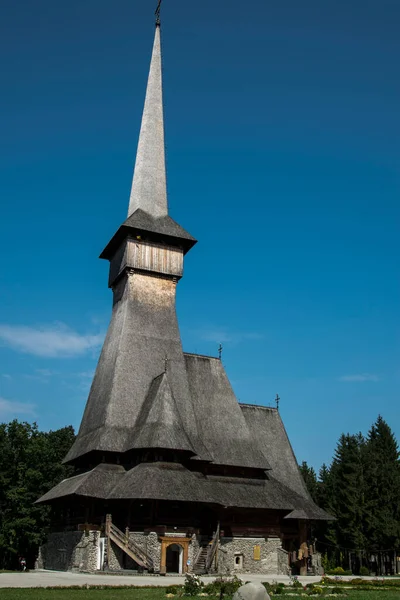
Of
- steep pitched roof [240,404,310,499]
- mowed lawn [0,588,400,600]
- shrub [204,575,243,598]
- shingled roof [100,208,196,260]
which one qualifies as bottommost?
mowed lawn [0,588,400,600]

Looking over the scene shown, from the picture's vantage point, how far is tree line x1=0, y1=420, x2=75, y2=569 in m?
52.3

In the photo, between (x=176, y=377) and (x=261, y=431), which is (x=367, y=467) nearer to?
(x=261, y=431)

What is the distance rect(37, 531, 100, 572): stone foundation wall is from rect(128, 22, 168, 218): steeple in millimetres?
22974

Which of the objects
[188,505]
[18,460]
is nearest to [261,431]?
[188,505]

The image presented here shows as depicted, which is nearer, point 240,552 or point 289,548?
point 240,552

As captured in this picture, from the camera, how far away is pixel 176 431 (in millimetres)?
35062

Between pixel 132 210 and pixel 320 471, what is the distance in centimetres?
4144

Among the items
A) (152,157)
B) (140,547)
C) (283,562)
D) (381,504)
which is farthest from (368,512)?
(152,157)

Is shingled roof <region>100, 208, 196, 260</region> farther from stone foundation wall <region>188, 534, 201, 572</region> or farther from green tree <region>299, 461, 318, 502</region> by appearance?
green tree <region>299, 461, 318, 502</region>

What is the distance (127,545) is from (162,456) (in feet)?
16.7

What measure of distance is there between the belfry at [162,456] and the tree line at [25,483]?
1438cm

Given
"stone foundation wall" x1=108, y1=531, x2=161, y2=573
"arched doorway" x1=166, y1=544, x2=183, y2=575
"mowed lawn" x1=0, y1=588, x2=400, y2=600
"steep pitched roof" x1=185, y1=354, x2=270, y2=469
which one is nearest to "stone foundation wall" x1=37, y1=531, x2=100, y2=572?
"stone foundation wall" x1=108, y1=531, x2=161, y2=573

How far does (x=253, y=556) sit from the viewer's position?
119 feet

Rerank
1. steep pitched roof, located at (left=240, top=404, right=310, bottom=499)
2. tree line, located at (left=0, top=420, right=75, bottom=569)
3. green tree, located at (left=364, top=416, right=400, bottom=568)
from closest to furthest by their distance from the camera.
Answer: steep pitched roof, located at (left=240, top=404, right=310, bottom=499)
green tree, located at (left=364, top=416, right=400, bottom=568)
tree line, located at (left=0, top=420, right=75, bottom=569)
